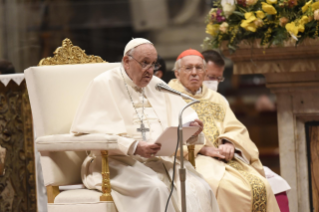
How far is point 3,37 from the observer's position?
9.03 meters

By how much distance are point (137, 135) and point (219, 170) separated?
0.77 metres

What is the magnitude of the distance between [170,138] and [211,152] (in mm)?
1113

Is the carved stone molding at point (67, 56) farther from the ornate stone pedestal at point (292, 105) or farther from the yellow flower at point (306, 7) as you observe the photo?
the yellow flower at point (306, 7)

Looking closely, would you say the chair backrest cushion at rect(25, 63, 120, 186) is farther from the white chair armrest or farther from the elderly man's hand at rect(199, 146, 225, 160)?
the elderly man's hand at rect(199, 146, 225, 160)

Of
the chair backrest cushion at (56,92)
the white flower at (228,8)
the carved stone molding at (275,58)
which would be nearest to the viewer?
the chair backrest cushion at (56,92)

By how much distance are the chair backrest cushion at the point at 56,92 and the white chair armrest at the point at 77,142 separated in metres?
0.29

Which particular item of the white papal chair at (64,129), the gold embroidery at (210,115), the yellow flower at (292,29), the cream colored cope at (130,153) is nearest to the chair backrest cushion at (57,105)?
the white papal chair at (64,129)

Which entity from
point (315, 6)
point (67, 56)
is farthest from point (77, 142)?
point (315, 6)

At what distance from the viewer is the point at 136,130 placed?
13.2 feet

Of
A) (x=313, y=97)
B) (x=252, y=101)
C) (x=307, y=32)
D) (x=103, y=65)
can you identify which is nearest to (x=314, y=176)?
(x=313, y=97)

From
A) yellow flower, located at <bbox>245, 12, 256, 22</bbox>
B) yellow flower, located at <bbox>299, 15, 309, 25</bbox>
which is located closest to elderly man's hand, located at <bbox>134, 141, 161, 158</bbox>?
yellow flower, located at <bbox>245, 12, 256, 22</bbox>

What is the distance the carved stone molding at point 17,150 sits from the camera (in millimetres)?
4691

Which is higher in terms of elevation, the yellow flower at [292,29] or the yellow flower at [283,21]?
the yellow flower at [283,21]

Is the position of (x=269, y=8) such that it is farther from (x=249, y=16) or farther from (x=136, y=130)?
(x=136, y=130)
